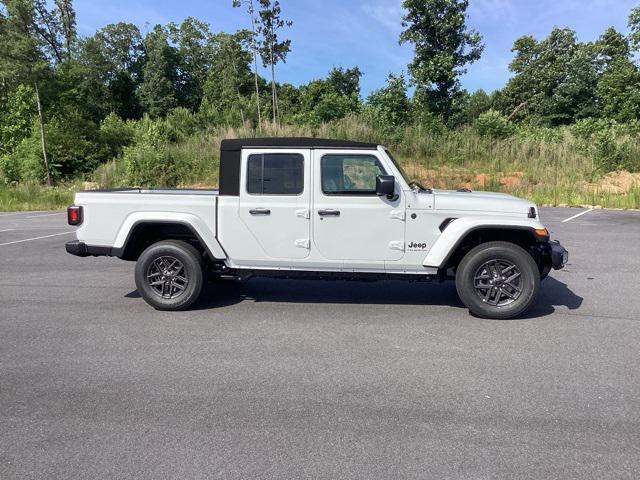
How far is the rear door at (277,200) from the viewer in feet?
18.4

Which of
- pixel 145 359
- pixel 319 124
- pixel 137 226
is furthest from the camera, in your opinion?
pixel 319 124

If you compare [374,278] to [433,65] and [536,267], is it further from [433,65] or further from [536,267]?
[433,65]

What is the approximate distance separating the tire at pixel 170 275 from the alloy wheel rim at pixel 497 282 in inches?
127

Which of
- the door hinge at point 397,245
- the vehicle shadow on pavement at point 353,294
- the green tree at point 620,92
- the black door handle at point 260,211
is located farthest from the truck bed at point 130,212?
the green tree at point 620,92

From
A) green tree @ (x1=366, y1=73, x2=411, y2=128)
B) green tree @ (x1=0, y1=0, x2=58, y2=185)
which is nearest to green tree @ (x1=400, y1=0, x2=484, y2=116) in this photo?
green tree @ (x1=366, y1=73, x2=411, y2=128)

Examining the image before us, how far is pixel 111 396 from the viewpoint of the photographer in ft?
12.0

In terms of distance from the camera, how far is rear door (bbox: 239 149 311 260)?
18.4 ft

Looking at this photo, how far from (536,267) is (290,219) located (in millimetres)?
2796

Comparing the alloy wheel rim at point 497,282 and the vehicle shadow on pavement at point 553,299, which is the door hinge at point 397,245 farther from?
the vehicle shadow on pavement at point 553,299

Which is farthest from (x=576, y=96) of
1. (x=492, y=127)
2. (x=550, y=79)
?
(x=492, y=127)

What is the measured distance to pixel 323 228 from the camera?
555 cm

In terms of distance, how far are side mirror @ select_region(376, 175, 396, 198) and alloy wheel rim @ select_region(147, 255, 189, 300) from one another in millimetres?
2488

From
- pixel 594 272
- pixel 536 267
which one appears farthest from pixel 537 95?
pixel 536 267

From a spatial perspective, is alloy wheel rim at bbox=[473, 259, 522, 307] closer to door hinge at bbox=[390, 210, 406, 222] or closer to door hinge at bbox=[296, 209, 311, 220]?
door hinge at bbox=[390, 210, 406, 222]
